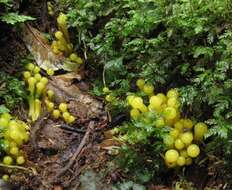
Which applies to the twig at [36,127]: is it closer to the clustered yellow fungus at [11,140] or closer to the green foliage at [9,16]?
the clustered yellow fungus at [11,140]

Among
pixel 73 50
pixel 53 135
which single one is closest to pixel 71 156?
pixel 53 135

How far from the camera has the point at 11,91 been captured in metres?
4.50

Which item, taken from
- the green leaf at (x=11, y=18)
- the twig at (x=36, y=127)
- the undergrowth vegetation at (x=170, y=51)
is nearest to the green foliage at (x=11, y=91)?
the twig at (x=36, y=127)

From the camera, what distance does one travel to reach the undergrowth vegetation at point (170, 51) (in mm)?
3307

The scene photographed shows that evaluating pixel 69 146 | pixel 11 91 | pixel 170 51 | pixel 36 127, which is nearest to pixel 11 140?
pixel 36 127

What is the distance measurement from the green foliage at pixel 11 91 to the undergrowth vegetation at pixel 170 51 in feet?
2.54

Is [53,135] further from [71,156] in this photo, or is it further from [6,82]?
[6,82]

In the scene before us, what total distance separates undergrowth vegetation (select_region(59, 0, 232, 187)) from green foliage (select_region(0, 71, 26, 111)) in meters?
0.78

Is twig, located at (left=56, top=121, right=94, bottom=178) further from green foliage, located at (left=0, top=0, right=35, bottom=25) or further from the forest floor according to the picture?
green foliage, located at (left=0, top=0, right=35, bottom=25)

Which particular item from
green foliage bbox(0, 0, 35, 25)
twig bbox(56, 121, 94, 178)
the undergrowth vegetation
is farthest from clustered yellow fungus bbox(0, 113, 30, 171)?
green foliage bbox(0, 0, 35, 25)

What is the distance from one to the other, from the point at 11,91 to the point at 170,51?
1749 millimetres

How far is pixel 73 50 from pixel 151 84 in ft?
4.88

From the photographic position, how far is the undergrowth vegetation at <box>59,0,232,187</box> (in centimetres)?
331

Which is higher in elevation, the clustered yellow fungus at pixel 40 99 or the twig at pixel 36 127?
the clustered yellow fungus at pixel 40 99
